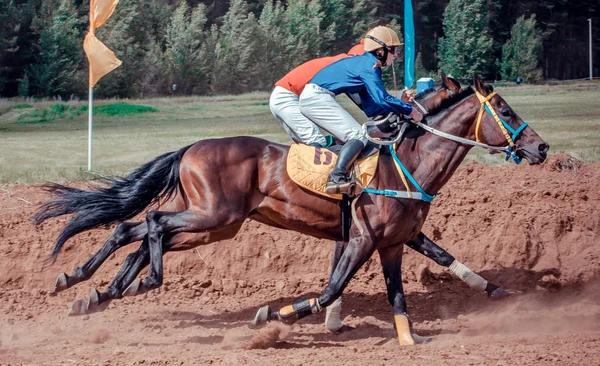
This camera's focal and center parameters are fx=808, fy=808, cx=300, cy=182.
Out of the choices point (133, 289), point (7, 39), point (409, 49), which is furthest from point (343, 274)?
point (7, 39)

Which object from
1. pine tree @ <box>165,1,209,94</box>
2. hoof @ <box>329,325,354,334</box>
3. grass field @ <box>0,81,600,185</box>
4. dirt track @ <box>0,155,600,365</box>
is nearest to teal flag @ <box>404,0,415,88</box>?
dirt track @ <box>0,155,600,365</box>

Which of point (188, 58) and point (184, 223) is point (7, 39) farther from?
point (184, 223)

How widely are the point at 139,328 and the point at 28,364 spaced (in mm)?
1864

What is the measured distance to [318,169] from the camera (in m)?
7.29

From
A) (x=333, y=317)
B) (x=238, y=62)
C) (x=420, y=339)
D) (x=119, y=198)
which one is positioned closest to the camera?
(x=420, y=339)

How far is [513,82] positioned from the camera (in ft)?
116

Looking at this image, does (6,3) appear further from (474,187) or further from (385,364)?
(385,364)

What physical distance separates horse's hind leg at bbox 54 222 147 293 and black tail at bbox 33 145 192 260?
23 cm

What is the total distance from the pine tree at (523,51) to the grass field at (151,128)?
5.24 meters

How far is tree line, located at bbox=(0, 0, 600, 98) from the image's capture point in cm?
3800

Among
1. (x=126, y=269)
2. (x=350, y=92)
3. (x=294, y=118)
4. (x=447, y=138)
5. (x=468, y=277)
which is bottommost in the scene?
(x=468, y=277)

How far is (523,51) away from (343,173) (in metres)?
33.3

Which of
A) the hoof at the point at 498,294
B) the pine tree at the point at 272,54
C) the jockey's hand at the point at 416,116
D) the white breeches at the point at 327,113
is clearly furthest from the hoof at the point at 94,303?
the pine tree at the point at 272,54

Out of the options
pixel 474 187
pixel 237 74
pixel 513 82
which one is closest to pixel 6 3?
pixel 237 74
